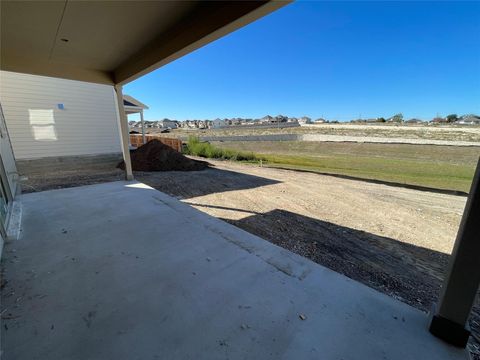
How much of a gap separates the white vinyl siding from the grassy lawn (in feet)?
25.2

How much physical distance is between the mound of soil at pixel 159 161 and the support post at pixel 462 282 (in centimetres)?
815

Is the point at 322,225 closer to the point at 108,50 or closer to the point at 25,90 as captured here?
the point at 108,50

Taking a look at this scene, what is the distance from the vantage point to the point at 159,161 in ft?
27.9

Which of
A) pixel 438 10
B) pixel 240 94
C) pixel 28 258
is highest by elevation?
pixel 240 94

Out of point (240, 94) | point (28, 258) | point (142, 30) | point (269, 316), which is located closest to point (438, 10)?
point (142, 30)

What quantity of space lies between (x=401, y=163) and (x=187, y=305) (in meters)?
12.7

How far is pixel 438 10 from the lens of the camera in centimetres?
470

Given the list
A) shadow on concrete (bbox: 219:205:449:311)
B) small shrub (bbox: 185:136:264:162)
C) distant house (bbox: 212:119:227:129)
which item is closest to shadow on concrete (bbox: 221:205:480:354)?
shadow on concrete (bbox: 219:205:449:311)

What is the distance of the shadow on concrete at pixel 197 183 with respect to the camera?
5523 mm

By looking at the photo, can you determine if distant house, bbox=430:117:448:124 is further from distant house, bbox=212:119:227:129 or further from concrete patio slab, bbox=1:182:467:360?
distant house, bbox=212:119:227:129

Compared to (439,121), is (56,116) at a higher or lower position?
lower

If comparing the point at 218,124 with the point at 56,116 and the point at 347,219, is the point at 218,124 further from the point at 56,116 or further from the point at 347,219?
the point at 347,219

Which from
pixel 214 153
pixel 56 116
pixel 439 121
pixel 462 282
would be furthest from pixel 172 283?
pixel 439 121

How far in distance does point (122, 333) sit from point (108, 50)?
139 inches
